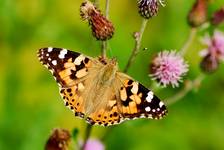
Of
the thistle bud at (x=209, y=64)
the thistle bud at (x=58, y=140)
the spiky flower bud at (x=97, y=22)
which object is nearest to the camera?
the spiky flower bud at (x=97, y=22)

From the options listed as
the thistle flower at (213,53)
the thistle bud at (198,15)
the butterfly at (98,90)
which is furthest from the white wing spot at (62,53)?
the thistle flower at (213,53)

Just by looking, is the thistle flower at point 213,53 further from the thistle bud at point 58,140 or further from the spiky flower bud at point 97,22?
the thistle bud at point 58,140

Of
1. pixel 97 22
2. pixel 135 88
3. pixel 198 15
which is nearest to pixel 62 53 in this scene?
pixel 97 22

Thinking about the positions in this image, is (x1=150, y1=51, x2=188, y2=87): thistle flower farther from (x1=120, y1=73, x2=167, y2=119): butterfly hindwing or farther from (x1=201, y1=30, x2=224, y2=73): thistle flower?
(x1=120, y1=73, x2=167, y2=119): butterfly hindwing

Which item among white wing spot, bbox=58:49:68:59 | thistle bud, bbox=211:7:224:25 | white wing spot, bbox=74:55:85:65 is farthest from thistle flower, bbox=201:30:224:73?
white wing spot, bbox=58:49:68:59

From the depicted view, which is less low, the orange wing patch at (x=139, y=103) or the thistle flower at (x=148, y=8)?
the thistle flower at (x=148, y=8)
